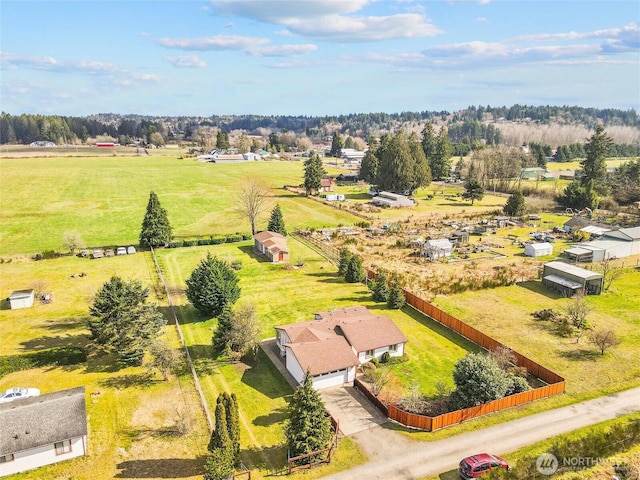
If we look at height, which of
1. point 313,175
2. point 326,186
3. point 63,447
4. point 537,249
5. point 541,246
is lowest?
point 63,447

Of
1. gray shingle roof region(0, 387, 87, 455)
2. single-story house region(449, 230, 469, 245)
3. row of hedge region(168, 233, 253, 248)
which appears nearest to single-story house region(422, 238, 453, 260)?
single-story house region(449, 230, 469, 245)

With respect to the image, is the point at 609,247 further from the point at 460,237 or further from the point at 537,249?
the point at 460,237

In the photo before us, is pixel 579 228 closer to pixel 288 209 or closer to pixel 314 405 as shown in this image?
pixel 288 209

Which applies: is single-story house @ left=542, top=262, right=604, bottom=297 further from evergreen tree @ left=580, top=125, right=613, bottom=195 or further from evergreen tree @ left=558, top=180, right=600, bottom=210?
evergreen tree @ left=580, top=125, right=613, bottom=195

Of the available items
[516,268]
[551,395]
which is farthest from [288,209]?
[551,395]

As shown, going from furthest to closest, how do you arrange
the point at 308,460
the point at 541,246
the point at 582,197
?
the point at 582,197, the point at 541,246, the point at 308,460

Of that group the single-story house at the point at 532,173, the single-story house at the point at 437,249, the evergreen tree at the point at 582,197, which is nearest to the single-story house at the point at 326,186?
the evergreen tree at the point at 582,197

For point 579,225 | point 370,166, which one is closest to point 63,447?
point 579,225

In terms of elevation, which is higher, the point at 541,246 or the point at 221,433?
the point at 541,246

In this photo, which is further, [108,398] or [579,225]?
[579,225]
